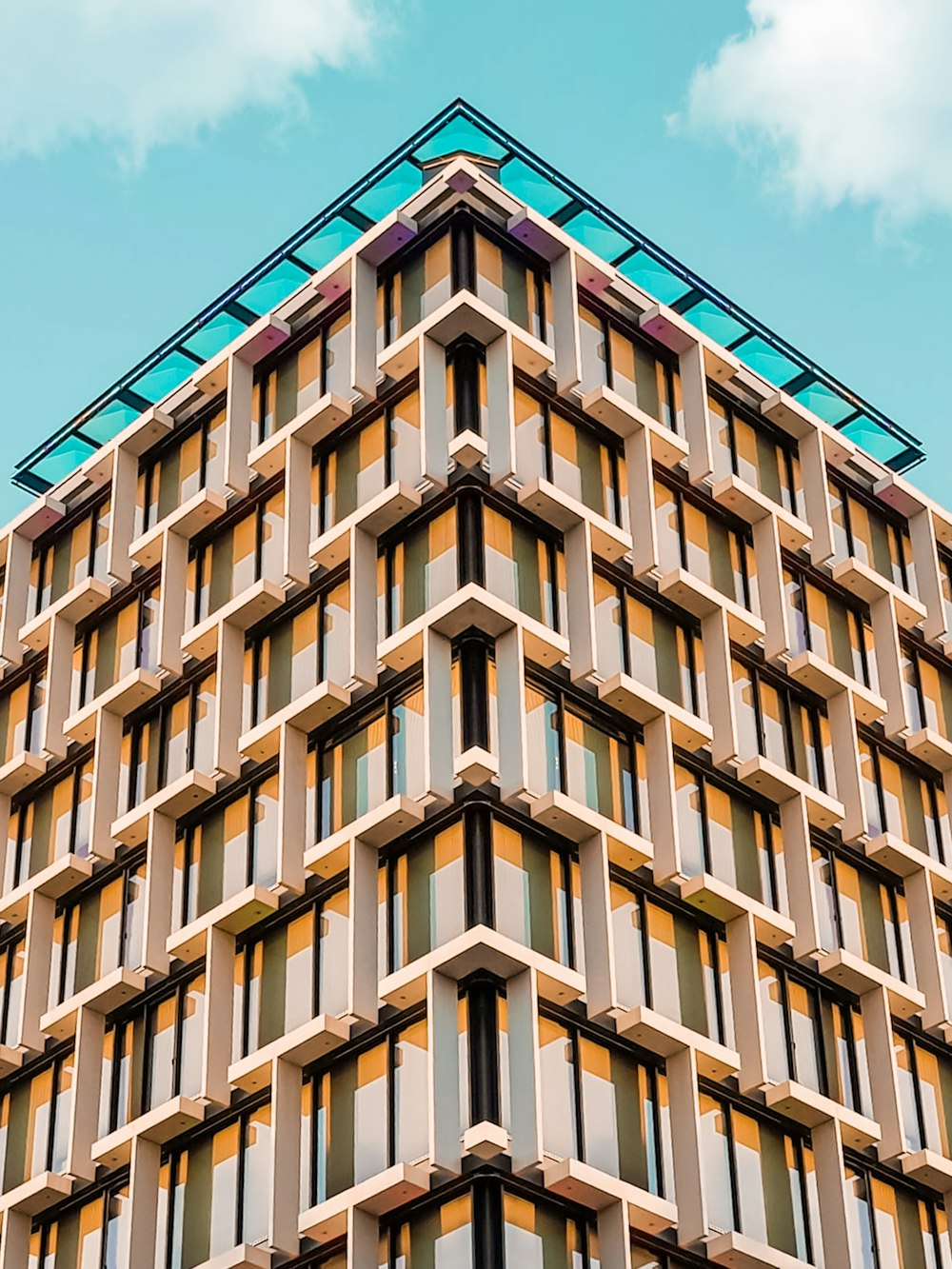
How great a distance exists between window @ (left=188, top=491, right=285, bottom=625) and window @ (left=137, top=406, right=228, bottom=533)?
177cm

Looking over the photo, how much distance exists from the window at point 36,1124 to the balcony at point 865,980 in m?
18.2

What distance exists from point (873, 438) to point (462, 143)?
15.3m

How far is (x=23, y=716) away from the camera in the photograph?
64.4 m

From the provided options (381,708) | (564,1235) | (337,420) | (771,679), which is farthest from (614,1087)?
(337,420)

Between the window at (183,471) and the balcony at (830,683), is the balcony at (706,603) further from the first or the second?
the window at (183,471)

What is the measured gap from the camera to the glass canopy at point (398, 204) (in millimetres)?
61469

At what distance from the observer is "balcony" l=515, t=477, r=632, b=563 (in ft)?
177

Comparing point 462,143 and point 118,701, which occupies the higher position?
point 462,143

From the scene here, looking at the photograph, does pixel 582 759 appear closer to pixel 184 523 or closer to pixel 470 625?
pixel 470 625

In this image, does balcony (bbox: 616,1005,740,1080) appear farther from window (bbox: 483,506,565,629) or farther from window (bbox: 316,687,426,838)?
window (bbox: 483,506,565,629)

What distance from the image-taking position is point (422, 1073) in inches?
1850

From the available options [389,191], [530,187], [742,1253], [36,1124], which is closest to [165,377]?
[389,191]

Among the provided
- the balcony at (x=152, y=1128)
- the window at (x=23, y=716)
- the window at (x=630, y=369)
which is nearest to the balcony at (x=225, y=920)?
the balcony at (x=152, y=1128)

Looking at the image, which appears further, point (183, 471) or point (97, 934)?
point (183, 471)
